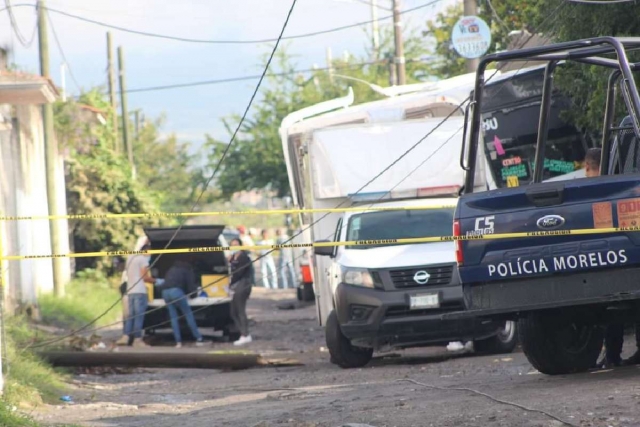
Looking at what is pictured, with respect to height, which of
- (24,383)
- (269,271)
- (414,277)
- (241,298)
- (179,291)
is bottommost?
(269,271)

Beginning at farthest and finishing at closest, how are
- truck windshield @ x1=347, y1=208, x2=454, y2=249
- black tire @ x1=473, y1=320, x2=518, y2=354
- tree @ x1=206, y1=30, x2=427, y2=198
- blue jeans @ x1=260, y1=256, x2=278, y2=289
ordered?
tree @ x1=206, y1=30, x2=427, y2=198
blue jeans @ x1=260, y1=256, x2=278, y2=289
truck windshield @ x1=347, y1=208, x2=454, y2=249
black tire @ x1=473, y1=320, x2=518, y2=354

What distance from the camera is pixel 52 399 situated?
12352mm

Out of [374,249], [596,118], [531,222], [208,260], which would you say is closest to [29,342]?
[374,249]

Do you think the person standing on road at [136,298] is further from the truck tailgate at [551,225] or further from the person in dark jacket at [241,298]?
the truck tailgate at [551,225]

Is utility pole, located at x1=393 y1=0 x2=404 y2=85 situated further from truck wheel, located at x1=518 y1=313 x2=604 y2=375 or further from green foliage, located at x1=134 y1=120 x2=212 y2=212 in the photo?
green foliage, located at x1=134 y1=120 x2=212 y2=212

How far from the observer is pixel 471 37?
2152 centimetres

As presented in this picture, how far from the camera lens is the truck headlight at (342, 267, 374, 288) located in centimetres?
1413

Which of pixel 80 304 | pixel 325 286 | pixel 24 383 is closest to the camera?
pixel 24 383

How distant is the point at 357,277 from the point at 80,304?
12089 mm

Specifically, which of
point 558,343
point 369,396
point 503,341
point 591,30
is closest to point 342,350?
point 503,341

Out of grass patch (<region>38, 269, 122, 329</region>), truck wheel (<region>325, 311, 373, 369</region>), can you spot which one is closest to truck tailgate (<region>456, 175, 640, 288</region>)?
truck wheel (<region>325, 311, 373, 369</region>)

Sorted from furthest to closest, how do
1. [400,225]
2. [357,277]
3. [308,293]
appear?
1. [308,293]
2. [400,225]
3. [357,277]

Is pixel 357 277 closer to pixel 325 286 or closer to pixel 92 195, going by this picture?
pixel 325 286

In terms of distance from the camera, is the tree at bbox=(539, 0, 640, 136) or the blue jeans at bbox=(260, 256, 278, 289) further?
the blue jeans at bbox=(260, 256, 278, 289)
